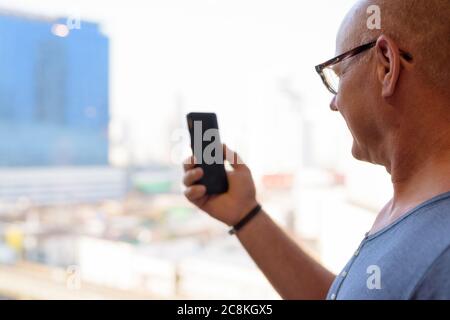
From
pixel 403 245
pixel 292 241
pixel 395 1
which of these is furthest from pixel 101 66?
pixel 403 245

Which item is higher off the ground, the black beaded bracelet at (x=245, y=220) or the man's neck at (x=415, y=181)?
the man's neck at (x=415, y=181)

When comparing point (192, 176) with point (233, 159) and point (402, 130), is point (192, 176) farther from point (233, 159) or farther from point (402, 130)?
point (402, 130)

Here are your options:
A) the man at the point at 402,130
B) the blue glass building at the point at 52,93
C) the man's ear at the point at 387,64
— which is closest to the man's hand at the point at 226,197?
the man at the point at 402,130

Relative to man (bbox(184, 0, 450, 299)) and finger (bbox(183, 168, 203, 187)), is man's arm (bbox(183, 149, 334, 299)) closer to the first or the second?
finger (bbox(183, 168, 203, 187))

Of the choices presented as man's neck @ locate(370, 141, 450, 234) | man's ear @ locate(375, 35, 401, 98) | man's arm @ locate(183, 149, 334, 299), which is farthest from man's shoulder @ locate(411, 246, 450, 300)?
man's arm @ locate(183, 149, 334, 299)

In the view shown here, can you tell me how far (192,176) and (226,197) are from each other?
8 centimetres

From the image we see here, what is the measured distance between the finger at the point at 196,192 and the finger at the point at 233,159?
3.6 inches

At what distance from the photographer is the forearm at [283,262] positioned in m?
0.83

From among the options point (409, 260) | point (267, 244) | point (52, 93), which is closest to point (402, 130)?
point (409, 260)

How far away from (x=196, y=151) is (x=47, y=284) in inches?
28.8

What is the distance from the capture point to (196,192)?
85 centimetres

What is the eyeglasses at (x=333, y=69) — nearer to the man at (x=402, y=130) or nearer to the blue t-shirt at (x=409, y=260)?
the man at (x=402, y=130)

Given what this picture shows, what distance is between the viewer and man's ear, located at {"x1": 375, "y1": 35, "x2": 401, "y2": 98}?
1.89 feet
